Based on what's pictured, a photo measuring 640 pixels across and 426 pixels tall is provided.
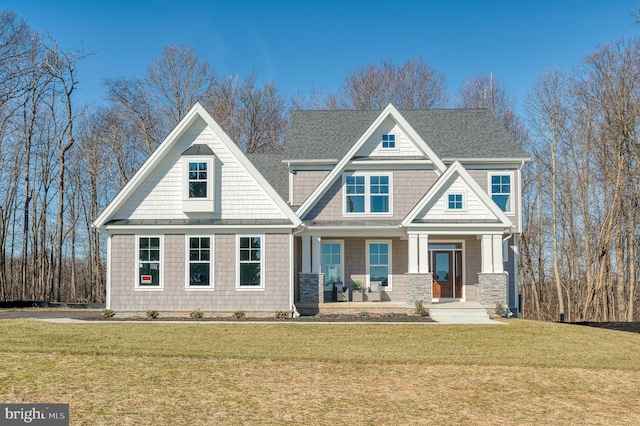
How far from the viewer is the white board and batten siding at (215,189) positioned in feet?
66.9

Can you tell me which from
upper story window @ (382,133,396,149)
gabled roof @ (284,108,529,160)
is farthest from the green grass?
gabled roof @ (284,108,529,160)

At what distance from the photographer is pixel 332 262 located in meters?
23.4

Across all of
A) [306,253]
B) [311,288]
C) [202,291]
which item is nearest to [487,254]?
[311,288]

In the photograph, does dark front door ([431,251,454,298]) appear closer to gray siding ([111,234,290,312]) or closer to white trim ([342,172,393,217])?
white trim ([342,172,393,217])

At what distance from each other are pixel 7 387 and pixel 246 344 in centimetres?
565

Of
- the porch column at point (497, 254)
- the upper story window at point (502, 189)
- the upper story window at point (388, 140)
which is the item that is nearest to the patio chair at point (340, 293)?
the porch column at point (497, 254)

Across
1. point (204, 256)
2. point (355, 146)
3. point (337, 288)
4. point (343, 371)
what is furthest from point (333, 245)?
point (343, 371)

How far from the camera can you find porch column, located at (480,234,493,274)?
21109 millimetres

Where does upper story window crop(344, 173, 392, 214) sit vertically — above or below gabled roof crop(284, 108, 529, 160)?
below

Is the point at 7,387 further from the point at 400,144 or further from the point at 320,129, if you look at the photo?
the point at 320,129

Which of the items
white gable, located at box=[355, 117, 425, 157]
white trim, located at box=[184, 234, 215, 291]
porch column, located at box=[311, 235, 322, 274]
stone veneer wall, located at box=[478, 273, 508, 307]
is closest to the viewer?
white trim, located at box=[184, 234, 215, 291]

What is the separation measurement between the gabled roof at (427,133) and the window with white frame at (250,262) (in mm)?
4663

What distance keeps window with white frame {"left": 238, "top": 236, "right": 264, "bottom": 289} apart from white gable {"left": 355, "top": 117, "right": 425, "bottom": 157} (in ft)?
18.1

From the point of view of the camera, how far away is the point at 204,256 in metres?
20.2
